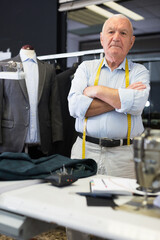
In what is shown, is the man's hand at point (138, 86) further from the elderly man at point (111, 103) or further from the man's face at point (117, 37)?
the man's face at point (117, 37)

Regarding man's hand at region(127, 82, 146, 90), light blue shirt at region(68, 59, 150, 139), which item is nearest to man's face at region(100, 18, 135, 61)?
light blue shirt at region(68, 59, 150, 139)

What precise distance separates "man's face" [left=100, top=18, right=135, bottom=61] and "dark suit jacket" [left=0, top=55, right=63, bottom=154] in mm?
1052

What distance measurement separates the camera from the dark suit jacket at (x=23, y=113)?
3156 millimetres

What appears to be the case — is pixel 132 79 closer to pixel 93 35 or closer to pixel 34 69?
pixel 34 69

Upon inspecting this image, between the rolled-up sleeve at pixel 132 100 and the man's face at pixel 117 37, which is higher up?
the man's face at pixel 117 37

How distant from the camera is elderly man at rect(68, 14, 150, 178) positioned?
2.22 metres

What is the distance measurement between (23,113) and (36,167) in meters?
1.54

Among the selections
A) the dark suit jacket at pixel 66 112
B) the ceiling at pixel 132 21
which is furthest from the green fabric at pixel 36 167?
the ceiling at pixel 132 21

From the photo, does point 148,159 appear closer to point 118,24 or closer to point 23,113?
point 118,24

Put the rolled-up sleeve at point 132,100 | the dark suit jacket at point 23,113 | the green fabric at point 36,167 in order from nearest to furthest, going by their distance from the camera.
→ the green fabric at point 36,167 < the rolled-up sleeve at point 132,100 < the dark suit jacket at point 23,113

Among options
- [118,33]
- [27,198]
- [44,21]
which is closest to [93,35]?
[44,21]

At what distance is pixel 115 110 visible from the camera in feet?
7.55

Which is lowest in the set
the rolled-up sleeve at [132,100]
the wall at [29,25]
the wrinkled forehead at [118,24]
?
the rolled-up sleeve at [132,100]

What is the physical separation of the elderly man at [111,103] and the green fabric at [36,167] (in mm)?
441
